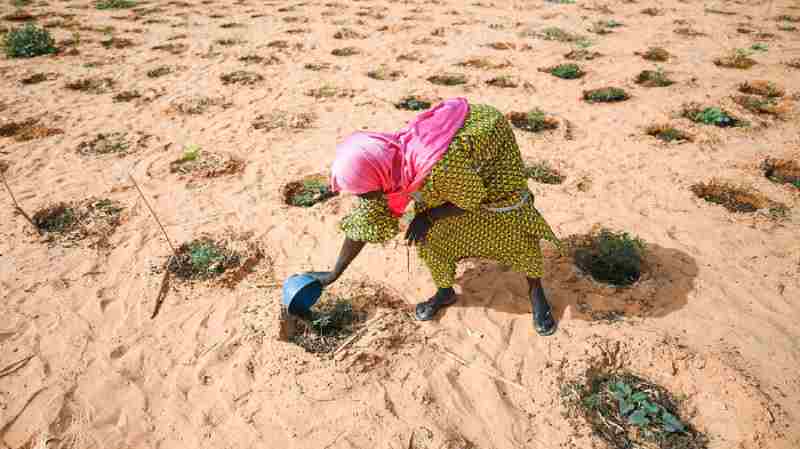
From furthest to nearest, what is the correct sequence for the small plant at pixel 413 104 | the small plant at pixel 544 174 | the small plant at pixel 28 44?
the small plant at pixel 28 44 < the small plant at pixel 413 104 < the small plant at pixel 544 174

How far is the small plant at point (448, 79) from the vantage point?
5863 millimetres

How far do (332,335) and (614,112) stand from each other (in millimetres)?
4245

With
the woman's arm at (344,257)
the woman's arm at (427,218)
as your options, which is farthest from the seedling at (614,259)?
the woman's arm at (344,257)

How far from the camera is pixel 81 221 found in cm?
347

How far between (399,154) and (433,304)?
1093 millimetres

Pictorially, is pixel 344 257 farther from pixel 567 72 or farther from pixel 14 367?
pixel 567 72

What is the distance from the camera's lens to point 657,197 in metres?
3.62

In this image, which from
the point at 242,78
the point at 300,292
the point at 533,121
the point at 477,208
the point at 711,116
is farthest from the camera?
the point at 242,78

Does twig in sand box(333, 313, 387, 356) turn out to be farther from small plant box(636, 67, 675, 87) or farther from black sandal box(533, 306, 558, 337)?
small plant box(636, 67, 675, 87)

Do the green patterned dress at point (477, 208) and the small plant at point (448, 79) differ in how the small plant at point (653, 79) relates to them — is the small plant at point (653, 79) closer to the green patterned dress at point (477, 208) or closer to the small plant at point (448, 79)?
the small plant at point (448, 79)

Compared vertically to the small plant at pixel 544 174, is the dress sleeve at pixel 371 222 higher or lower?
higher

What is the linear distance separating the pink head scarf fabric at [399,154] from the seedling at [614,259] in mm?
1624

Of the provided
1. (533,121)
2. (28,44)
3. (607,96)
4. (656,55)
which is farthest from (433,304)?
(28,44)

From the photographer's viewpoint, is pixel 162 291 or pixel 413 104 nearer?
pixel 162 291
